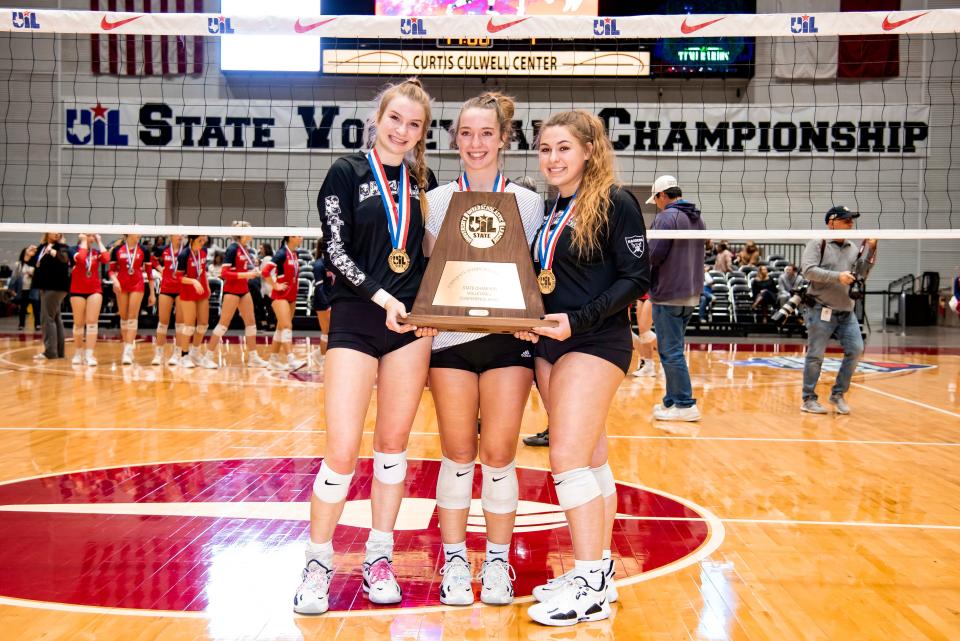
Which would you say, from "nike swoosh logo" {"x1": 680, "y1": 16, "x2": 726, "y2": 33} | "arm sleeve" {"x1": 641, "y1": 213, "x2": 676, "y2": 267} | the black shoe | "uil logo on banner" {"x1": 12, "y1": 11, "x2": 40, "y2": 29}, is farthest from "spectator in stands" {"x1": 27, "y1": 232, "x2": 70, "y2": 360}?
"nike swoosh logo" {"x1": 680, "y1": 16, "x2": 726, "y2": 33}

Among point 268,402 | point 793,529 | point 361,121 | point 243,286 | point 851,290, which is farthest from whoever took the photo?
point 361,121

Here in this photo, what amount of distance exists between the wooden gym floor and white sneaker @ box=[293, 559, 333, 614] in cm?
4

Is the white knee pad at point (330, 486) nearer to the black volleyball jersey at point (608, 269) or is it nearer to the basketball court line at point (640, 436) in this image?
the black volleyball jersey at point (608, 269)

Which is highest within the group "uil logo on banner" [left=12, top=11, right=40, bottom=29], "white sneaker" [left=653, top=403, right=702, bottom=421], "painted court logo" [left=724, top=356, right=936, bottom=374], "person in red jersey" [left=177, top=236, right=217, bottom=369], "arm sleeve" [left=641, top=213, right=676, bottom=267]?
"uil logo on banner" [left=12, top=11, right=40, bottom=29]

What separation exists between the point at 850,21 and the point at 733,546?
10.1ft

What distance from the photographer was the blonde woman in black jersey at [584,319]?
9.34 ft

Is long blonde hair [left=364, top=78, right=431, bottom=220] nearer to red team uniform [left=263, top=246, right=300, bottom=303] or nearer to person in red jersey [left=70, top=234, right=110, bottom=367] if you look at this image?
red team uniform [left=263, top=246, right=300, bottom=303]

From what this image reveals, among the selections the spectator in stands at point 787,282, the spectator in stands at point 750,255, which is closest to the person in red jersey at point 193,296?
the spectator in stands at point 787,282

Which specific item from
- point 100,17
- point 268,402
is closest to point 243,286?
point 268,402

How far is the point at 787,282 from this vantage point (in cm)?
1466

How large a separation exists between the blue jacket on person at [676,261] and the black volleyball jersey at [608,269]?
386cm

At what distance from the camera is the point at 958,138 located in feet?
57.0

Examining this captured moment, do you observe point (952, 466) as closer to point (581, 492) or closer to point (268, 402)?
point (581, 492)

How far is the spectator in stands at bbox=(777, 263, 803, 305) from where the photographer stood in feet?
47.5
